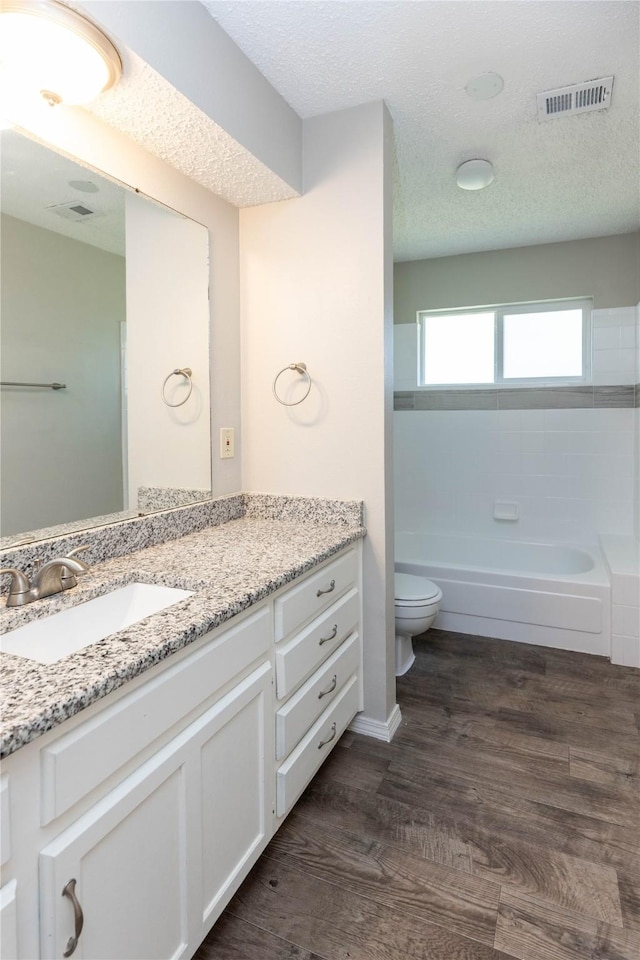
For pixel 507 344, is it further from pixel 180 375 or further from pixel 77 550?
pixel 77 550

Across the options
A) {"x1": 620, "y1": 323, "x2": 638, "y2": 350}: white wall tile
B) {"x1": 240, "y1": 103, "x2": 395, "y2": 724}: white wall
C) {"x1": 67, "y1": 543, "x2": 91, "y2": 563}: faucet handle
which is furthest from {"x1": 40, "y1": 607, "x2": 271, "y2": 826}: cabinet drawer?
{"x1": 620, "y1": 323, "x2": 638, "y2": 350}: white wall tile

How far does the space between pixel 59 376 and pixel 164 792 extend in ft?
3.72

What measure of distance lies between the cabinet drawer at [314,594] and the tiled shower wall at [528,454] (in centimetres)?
210

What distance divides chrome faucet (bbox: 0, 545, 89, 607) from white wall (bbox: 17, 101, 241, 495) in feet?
2.88

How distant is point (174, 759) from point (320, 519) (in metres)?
1.19

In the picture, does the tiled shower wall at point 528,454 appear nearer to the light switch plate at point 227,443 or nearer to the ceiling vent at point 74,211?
the light switch plate at point 227,443

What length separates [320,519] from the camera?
6.75 feet

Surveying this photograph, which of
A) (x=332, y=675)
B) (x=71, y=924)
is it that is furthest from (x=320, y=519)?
(x=71, y=924)

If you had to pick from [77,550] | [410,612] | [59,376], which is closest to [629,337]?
[410,612]

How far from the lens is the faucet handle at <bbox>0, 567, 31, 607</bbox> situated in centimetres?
116

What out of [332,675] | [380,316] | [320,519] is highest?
[380,316]

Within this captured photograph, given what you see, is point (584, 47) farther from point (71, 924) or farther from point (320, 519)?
point (71, 924)

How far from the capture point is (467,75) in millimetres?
1754

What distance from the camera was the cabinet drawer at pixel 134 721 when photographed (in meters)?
0.75
